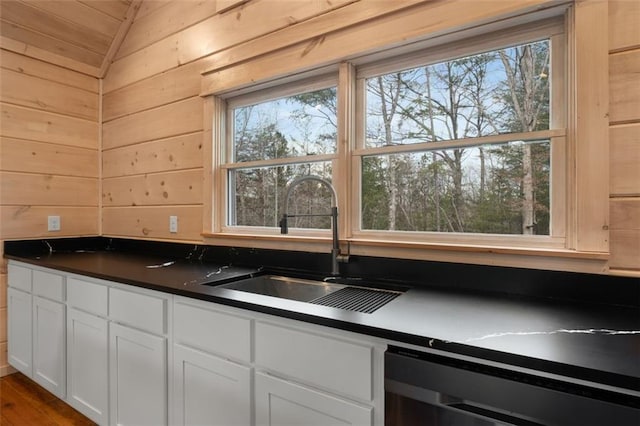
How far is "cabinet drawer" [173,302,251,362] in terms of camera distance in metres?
1.25

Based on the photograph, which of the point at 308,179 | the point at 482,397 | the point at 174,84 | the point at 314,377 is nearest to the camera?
the point at 482,397

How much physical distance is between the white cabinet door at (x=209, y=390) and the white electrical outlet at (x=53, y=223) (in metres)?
1.92

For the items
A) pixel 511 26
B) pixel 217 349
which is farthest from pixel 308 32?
pixel 217 349

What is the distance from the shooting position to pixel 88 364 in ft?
6.04

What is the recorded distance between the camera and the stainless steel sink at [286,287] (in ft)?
5.38

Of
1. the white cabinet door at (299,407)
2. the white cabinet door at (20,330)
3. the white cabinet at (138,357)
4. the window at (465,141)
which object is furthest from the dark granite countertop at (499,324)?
the white cabinet door at (20,330)

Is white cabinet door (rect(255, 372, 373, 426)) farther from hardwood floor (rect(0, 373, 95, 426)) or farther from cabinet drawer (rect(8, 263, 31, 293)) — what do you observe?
cabinet drawer (rect(8, 263, 31, 293))

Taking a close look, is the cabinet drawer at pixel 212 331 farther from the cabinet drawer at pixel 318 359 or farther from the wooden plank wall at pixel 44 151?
the wooden plank wall at pixel 44 151

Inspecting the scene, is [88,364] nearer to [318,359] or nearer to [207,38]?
[318,359]

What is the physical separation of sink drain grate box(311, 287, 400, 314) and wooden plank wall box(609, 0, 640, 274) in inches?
30.6

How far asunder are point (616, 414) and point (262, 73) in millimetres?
1969

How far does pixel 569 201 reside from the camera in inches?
49.6

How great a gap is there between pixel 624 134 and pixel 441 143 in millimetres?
604

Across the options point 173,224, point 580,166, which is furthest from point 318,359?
point 173,224
